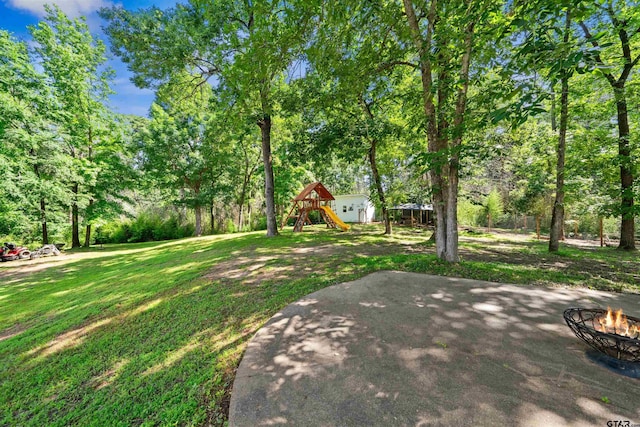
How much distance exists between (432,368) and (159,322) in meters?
3.69

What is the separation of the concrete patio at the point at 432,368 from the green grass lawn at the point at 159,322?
500 mm

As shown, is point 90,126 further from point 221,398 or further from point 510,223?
point 510,223

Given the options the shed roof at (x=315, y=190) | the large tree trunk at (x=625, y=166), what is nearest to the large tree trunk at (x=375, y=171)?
the shed roof at (x=315, y=190)

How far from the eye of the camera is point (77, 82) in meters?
12.2

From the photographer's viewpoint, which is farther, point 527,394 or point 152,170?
point 152,170

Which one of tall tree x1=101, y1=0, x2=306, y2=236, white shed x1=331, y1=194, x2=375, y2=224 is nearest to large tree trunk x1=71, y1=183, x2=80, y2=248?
tall tree x1=101, y1=0, x2=306, y2=236

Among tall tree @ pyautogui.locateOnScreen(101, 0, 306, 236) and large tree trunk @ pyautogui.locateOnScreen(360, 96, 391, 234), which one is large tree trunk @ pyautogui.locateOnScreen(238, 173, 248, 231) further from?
large tree trunk @ pyautogui.locateOnScreen(360, 96, 391, 234)

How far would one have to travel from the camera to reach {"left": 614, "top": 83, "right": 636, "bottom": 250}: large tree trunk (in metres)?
6.61

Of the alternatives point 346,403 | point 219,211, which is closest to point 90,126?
point 219,211

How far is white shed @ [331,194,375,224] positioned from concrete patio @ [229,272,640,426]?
69.6ft

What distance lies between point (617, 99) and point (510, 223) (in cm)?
1806

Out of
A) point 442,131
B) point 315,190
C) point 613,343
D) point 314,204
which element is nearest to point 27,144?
point 315,190

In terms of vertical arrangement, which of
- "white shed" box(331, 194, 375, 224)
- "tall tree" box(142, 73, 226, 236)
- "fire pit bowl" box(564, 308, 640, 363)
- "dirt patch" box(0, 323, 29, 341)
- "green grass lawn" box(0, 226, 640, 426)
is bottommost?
"dirt patch" box(0, 323, 29, 341)

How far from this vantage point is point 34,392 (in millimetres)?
2404
